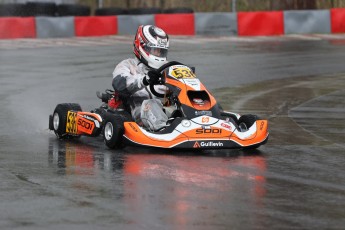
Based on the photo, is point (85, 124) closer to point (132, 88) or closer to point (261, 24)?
point (132, 88)

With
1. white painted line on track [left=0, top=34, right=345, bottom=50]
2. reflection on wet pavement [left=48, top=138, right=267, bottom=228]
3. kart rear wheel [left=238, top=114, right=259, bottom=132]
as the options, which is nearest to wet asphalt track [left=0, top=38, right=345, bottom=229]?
reflection on wet pavement [left=48, top=138, right=267, bottom=228]

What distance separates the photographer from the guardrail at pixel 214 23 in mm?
26922

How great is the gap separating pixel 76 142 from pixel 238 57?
11.1 m

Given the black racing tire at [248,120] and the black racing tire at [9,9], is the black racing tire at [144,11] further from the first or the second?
the black racing tire at [248,120]

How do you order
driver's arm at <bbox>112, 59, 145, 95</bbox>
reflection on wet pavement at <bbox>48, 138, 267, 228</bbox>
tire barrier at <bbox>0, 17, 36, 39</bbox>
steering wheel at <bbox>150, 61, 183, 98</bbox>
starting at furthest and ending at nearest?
tire barrier at <bbox>0, 17, 36, 39</bbox>
driver's arm at <bbox>112, 59, 145, 95</bbox>
steering wheel at <bbox>150, 61, 183, 98</bbox>
reflection on wet pavement at <bbox>48, 138, 267, 228</bbox>

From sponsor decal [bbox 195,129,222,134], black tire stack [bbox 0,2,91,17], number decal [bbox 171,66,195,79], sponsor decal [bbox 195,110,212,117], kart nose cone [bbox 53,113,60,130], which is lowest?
black tire stack [bbox 0,2,91,17]

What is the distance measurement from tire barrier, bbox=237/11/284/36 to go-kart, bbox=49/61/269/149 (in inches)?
646

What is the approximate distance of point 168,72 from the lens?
34.2 feet

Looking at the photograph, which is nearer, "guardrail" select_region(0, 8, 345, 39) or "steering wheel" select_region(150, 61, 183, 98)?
"steering wheel" select_region(150, 61, 183, 98)

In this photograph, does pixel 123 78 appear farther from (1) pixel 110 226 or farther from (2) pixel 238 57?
(2) pixel 238 57

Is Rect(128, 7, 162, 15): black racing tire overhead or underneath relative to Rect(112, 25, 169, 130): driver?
underneath

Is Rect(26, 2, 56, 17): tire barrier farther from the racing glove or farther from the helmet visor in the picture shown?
the racing glove

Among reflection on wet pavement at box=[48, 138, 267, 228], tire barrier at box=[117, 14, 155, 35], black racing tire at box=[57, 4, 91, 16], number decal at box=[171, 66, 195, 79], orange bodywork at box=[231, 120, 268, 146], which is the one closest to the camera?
reflection on wet pavement at box=[48, 138, 267, 228]

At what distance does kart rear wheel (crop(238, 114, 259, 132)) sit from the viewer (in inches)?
414
